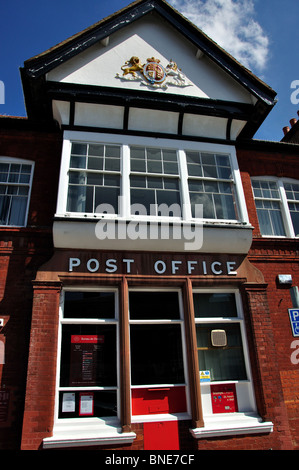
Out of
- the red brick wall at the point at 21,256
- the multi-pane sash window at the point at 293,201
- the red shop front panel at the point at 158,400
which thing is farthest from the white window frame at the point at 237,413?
the red brick wall at the point at 21,256

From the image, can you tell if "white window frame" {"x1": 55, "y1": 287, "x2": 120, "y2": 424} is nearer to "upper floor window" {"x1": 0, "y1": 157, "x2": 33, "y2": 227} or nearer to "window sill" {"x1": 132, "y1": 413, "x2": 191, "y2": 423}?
"window sill" {"x1": 132, "y1": 413, "x2": 191, "y2": 423}

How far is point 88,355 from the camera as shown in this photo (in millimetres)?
6375

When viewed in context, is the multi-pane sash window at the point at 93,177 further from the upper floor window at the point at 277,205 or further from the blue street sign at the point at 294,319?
the blue street sign at the point at 294,319

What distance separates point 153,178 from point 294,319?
185 inches

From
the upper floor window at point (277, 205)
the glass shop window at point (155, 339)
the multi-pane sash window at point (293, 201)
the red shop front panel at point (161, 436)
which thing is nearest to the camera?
the red shop front panel at point (161, 436)

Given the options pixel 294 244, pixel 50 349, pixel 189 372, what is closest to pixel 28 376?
pixel 50 349

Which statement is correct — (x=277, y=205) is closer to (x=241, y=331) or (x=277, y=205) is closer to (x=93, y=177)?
(x=241, y=331)

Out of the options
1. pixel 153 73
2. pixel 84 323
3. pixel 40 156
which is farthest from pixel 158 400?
pixel 153 73

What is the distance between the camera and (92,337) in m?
6.51

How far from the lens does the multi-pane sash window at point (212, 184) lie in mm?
7848

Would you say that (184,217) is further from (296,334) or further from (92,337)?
(296,334)

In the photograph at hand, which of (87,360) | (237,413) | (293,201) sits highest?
(293,201)

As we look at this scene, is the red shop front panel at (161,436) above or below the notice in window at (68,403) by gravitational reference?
below

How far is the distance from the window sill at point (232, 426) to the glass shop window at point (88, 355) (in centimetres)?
171
